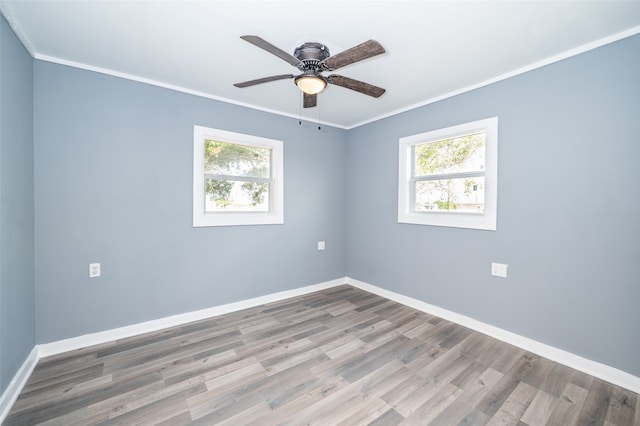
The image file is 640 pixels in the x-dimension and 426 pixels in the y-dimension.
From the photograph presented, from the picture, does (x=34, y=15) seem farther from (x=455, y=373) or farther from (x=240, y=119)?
(x=455, y=373)

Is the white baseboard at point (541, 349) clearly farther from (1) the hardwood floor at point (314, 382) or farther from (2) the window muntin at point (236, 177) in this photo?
(2) the window muntin at point (236, 177)

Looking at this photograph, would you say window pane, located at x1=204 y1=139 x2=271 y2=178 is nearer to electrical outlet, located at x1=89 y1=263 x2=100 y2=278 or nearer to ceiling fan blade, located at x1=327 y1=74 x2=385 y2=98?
electrical outlet, located at x1=89 y1=263 x2=100 y2=278

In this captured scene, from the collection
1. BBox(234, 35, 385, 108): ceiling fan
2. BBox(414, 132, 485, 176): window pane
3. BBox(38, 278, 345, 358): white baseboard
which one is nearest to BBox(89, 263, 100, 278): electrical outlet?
BBox(38, 278, 345, 358): white baseboard

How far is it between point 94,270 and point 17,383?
2.94 feet

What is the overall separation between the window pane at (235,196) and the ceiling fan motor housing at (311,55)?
73.3 inches

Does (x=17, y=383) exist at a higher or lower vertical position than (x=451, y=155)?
lower

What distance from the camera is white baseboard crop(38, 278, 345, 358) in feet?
7.70

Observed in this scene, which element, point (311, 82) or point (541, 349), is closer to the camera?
point (311, 82)

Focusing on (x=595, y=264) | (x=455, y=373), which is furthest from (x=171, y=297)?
(x=595, y=264)

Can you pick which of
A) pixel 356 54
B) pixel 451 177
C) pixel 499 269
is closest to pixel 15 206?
pixel 356 54

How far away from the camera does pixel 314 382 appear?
78.3 inches

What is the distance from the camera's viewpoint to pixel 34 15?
181 cm

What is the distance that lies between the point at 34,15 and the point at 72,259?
1.86m

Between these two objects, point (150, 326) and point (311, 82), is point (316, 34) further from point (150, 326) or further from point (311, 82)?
point (150, 326)
